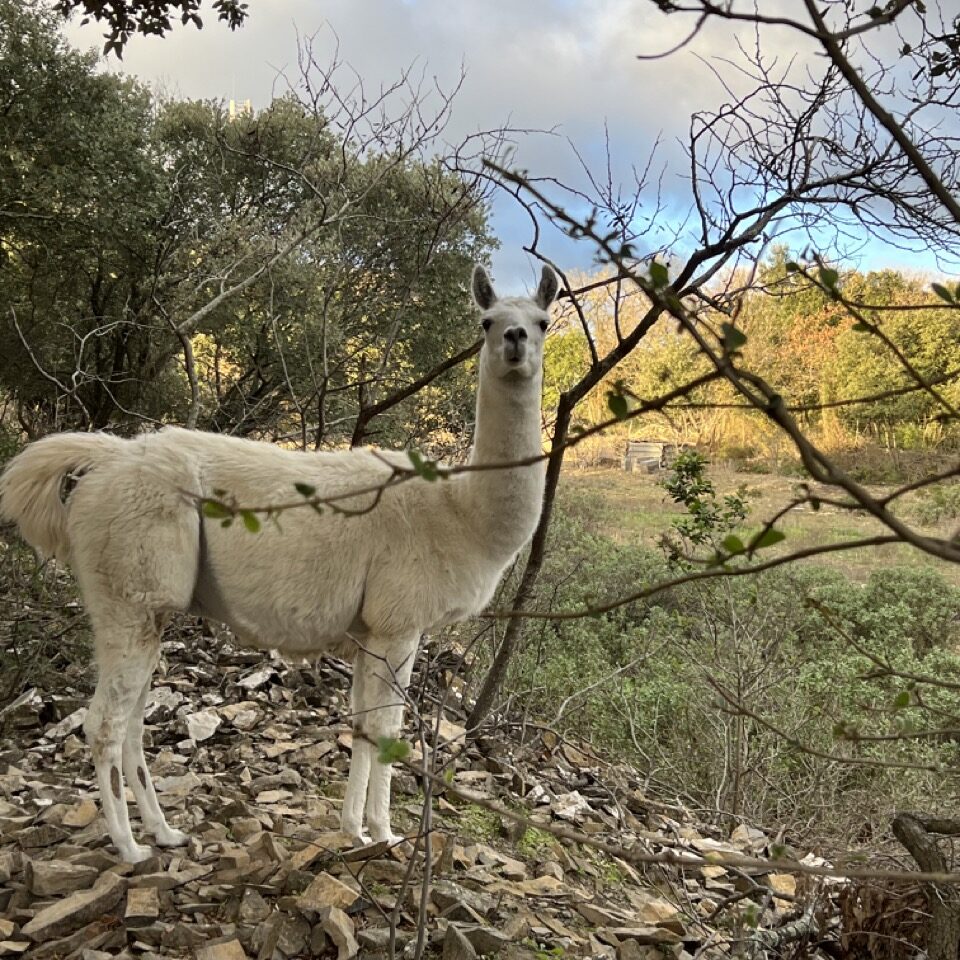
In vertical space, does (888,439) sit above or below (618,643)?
above

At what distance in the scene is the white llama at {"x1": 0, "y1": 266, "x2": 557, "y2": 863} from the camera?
403 cm

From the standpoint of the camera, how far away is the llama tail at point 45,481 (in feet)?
13.5

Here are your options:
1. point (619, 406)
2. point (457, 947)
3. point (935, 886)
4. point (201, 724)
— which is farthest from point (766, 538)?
point (201, 724)

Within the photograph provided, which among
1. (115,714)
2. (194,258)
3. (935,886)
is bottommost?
(935,886)

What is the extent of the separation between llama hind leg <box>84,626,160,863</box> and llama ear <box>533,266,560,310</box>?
103 inches

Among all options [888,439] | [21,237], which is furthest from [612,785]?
[888,439]

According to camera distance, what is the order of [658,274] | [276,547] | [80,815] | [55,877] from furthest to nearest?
[80,815] → [276,547] → [55,877] → [658,274]

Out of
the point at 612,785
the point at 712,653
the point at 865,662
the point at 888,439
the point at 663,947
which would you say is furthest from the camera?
the point at 888,439

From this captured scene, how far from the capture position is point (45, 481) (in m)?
4.12

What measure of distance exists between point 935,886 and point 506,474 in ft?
8.31

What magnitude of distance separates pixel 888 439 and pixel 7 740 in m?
18.5

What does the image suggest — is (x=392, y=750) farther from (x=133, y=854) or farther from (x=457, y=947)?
(x=133, y=854)

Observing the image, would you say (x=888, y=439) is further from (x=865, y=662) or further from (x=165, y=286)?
(x=165, y=286)

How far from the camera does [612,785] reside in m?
6.42
